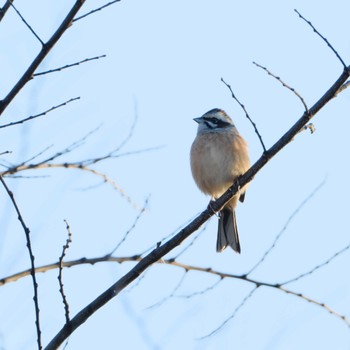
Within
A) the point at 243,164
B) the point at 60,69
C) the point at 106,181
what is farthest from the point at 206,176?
the point at 60,69

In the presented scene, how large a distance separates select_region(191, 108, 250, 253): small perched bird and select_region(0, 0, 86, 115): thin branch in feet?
10.6

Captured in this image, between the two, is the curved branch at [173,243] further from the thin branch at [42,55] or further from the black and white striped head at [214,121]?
the black and white striped head at [214,121]

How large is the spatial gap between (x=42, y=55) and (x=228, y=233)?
3784 mm

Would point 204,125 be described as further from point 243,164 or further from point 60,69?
point 60,69

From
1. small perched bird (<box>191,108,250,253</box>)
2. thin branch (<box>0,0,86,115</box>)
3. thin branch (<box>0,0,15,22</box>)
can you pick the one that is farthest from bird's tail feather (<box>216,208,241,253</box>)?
thin branch (<box>0,0,15,22</box>)

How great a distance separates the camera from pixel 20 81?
3191 millimetres

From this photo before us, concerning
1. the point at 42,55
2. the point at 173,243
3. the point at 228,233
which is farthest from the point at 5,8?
the point at 228,233

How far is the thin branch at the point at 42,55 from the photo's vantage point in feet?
10.4

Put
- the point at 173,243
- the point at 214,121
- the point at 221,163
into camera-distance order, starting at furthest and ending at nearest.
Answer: the point at 214,121, the point at 221,163, the point at 173,243

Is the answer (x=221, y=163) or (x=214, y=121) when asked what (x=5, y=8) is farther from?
(x=214, y=121)

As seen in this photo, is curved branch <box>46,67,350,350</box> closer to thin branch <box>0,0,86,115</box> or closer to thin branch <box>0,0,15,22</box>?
thin branch <box>0,0,86,115</box>

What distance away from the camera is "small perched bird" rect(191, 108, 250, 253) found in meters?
6.31

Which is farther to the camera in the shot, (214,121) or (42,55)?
(214,121)

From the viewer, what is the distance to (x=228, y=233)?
21.8 ft
